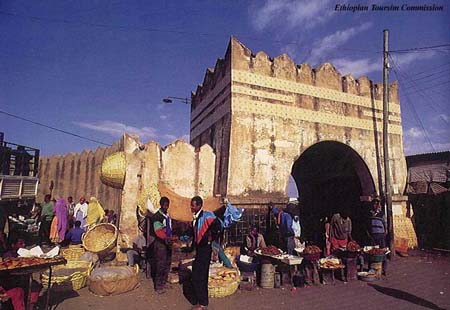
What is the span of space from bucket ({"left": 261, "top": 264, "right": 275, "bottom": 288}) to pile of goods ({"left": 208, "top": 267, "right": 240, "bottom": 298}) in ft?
A: 2.40

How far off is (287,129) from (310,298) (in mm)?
4758

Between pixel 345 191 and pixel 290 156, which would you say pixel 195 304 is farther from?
pixel 345 191

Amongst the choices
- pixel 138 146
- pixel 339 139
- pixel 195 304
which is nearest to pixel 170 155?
pixel 138 146

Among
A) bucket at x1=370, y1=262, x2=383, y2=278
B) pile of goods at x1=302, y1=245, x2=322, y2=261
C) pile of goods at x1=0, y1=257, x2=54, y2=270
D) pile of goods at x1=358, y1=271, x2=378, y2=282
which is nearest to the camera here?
pile of goods at x1=0, y1=257, x2=54, y2=270

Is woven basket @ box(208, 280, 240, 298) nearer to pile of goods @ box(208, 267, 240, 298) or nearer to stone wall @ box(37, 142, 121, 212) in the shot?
pile of goods @ box(208, 267, 240, 298)

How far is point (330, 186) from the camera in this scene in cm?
1256

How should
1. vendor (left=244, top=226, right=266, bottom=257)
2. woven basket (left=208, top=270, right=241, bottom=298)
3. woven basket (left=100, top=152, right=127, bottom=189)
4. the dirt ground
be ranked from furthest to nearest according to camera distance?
woven basket (left=100, top=152, right=127, bottom=189) < vendor (left=244, top=226, right=266, bottom=257) < woven basket (left=208, top=270, right=241, bottom=298) < the dirt ground

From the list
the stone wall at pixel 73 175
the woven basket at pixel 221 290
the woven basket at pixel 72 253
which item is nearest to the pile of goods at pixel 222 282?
the woven basket at pixel 221 290

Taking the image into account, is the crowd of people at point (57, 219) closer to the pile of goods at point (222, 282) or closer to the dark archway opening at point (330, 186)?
the pile of goods at point (222, 282)

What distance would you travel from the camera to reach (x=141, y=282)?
6.73 metres

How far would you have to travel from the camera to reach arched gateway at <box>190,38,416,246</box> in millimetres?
8258

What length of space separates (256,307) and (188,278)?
A: 1783mm

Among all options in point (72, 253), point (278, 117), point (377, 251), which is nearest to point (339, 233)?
point (377, 251)

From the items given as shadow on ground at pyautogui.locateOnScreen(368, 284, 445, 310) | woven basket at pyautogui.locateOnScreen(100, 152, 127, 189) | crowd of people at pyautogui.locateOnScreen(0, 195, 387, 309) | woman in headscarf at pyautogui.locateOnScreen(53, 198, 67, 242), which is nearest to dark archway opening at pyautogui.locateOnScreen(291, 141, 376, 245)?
crowd of people at pyautogui.locateOnScreen(0, 195, 387, 309)
